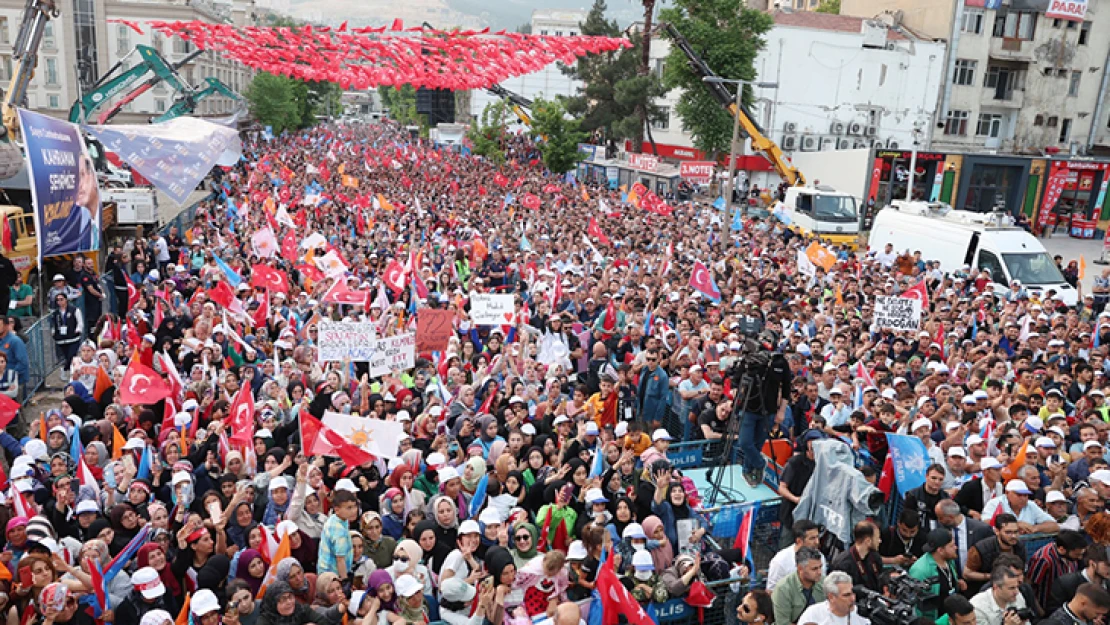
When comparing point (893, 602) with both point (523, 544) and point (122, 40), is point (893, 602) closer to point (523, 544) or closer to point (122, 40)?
point (523, 544)

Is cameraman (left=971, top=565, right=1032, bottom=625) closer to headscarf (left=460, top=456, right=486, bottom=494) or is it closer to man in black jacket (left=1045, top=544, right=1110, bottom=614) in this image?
man in black jacket (left=1045, top=544, right=1110, bottom=614)

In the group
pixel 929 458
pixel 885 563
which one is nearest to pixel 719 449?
pixel 929 458

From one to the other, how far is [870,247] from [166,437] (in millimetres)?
→ 19122

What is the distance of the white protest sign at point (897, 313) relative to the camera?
1331cm

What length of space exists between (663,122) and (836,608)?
4997 cm

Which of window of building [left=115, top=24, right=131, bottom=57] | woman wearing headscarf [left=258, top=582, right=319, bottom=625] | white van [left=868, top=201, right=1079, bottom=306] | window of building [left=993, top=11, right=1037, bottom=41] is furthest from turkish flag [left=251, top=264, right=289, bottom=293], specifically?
window of building [left=115, top=24, right=131, bottom=57]

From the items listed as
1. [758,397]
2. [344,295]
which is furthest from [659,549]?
[344,295]

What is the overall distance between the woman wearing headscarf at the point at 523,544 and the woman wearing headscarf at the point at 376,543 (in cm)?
93

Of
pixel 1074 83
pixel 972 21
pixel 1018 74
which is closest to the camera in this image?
pixel 972 21

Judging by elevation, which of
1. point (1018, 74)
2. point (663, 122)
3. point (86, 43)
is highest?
point (1018, 74)

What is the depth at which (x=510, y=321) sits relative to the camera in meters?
13.0

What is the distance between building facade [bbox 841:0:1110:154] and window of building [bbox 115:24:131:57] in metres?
53.5

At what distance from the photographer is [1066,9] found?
43.1 m

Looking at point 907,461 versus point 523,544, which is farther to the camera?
point 907,461
